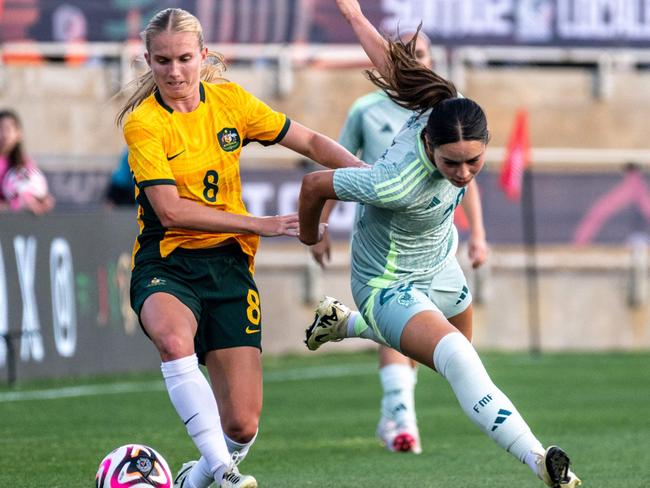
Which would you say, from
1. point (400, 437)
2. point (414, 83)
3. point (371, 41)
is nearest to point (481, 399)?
point (414, 83)

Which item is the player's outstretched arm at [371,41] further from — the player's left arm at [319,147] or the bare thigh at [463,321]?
the bare thigh at [463,321]

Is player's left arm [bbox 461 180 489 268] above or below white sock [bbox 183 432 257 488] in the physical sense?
above

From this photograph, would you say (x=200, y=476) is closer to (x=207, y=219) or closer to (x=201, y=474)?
(x=201, y=474)

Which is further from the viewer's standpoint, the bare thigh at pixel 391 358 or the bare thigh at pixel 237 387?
the bare thigh at pixel 391 358

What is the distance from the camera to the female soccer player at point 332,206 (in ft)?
29.9

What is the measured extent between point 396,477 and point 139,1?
1250 centimetres

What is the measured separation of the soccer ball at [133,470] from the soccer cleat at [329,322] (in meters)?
1.30

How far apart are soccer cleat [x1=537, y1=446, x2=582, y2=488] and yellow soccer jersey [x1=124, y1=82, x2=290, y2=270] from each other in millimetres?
1760

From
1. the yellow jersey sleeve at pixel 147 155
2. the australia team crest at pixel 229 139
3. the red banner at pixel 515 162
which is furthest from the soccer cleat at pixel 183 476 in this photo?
the red banner at pixel 515 162

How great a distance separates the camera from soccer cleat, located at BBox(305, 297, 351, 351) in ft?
25.2

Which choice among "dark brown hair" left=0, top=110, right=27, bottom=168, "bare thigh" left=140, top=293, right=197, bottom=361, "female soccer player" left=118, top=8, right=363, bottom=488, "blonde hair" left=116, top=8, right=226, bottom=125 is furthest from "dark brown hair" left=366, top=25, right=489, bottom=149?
"dark brown hair" left=0, top=110, right=27, bottom=168

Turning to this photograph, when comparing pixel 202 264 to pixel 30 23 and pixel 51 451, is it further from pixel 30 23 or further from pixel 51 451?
pixel 30 23

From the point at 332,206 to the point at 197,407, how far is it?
2.78m

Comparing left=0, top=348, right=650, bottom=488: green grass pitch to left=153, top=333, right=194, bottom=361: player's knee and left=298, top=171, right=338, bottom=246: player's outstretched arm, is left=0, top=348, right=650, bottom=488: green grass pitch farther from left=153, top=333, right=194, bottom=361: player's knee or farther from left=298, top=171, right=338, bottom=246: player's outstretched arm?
left=298, top=171, right=338, bottom=246: player's outstretched arm
